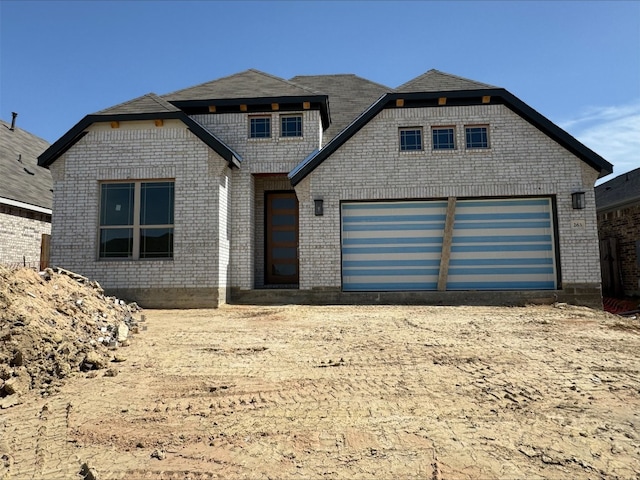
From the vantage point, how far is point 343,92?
15977 millimetres

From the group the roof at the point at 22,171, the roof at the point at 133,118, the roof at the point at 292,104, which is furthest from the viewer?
the roof at the point at 22,171

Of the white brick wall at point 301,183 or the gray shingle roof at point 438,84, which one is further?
the gray shingle roof at point 438,84

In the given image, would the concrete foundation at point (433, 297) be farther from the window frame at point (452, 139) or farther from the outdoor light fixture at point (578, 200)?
the window frame at point (452, 139)

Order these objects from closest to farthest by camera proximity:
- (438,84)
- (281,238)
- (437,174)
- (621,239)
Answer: (437,174)
(438,84)
(281,238)
(621,239)

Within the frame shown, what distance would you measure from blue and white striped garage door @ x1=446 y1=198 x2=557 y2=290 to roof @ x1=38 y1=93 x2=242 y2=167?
7020mm

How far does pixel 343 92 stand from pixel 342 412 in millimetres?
14520

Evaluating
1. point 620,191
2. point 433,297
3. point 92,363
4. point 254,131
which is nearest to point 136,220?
point 254,131

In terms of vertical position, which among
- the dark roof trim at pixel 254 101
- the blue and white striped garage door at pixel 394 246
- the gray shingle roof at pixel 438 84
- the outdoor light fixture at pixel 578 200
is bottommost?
the blue and white striped garage door at pixel 394 246

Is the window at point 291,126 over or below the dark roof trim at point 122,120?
over

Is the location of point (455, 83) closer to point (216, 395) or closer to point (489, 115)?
point (489, 115)

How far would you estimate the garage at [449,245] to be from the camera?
1141 cm

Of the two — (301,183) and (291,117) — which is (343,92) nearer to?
(291,117)

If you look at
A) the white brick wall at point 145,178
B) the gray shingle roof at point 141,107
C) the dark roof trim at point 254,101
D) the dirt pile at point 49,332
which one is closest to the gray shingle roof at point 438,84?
the dark roof trim at point 254,101

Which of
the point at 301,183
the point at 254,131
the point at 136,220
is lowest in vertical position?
the point at 136,220
